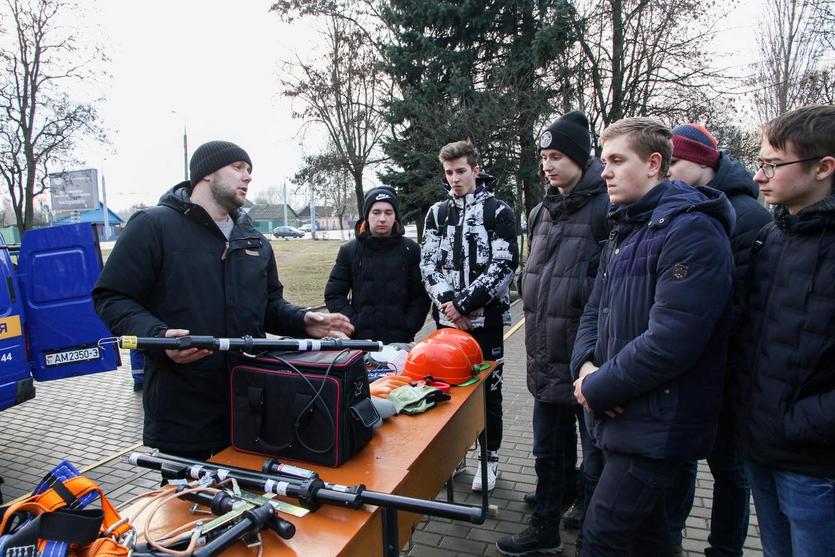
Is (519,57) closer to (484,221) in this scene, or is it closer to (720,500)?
(484,221)

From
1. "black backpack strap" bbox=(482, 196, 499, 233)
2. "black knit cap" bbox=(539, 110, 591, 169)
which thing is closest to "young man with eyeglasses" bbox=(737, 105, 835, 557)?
"black knit cap" bbox=(539, 110, 591, 169)

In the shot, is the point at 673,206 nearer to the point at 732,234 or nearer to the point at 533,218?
the point at 732,234

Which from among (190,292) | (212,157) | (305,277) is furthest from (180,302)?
(305,277)

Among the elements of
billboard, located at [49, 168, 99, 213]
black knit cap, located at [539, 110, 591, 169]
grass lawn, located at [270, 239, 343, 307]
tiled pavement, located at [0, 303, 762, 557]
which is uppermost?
billboard, located at [49, 168, 99, 213]

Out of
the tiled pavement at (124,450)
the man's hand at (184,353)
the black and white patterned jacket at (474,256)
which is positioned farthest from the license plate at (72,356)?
the man's hand at (184,353)

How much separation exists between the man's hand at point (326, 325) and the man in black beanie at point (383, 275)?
47.0 inches

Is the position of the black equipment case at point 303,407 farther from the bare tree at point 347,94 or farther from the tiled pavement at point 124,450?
the bare tree at point 347,94

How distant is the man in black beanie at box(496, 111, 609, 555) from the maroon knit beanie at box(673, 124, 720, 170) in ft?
1.29

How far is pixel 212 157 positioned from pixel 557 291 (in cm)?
180

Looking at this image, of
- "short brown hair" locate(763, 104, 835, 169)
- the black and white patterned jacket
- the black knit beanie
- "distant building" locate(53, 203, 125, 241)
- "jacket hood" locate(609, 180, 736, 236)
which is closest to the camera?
"short brown hair" locate(763, 104, 835, 169)

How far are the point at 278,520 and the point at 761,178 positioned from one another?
2.00 m

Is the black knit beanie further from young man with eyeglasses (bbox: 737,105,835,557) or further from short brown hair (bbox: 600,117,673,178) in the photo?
young man with eyeglasses (bbox: 737,105,835,557)

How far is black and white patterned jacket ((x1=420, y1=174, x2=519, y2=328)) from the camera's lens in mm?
3619

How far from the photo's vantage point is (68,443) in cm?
513
